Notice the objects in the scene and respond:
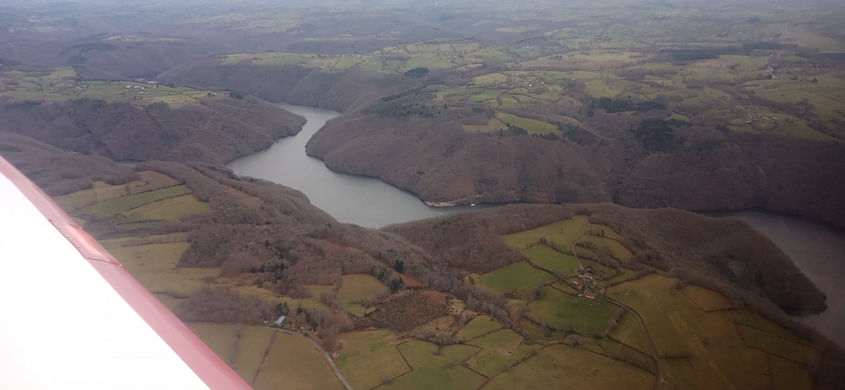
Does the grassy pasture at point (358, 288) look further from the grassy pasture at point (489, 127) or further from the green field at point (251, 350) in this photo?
the grassy pasture at point (489, 127)

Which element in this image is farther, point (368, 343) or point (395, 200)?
point (395, 200)

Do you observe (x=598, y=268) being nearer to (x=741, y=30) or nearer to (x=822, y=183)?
(x=822, y=183)

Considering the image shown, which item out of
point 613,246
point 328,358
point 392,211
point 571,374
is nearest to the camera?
point 328,358

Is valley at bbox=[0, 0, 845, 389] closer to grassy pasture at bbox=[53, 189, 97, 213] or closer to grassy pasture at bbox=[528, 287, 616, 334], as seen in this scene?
grassy pasture at bbox=[528, 287, 616, 334]

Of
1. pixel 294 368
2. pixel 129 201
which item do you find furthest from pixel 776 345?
pixel 129 201

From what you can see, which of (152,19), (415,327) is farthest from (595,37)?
(152,19)

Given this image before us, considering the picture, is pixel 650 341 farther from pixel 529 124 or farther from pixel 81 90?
pixel 81 90
